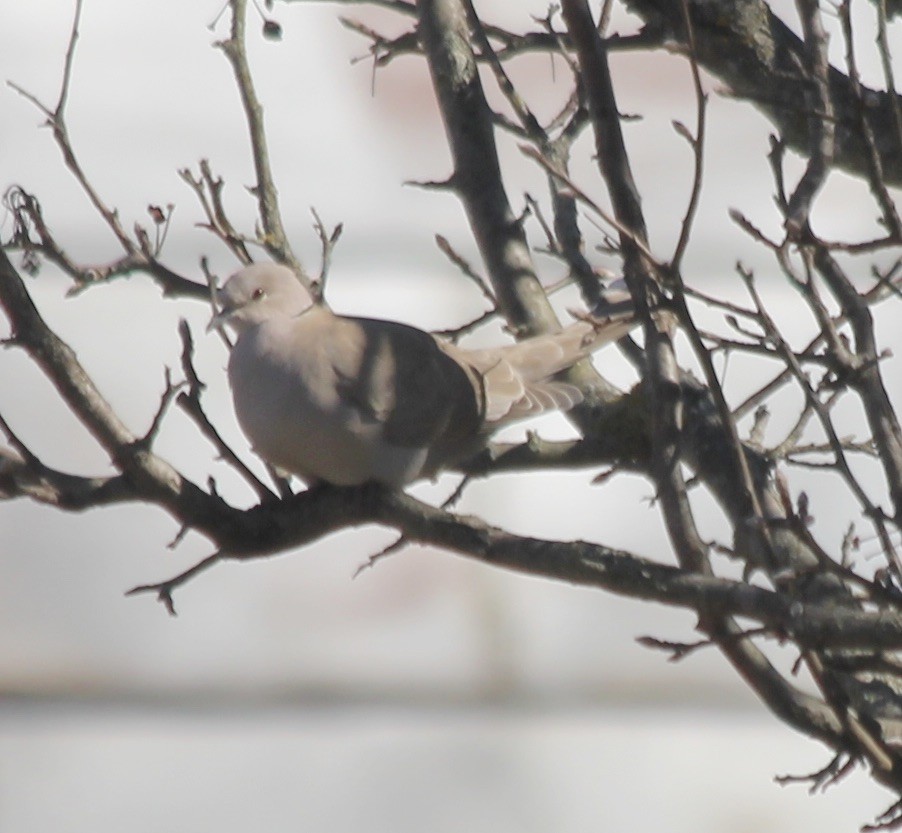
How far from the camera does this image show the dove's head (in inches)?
111

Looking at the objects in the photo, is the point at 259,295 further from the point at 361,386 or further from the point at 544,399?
the point at 544,399

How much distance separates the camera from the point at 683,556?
5.66 ft

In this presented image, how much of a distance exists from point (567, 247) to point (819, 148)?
2.44 feet

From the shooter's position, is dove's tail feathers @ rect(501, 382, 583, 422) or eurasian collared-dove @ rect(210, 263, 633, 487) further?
dove's tail feathers @ rect(501, 382, 583, 422)

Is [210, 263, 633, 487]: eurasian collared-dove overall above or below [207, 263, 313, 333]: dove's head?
below

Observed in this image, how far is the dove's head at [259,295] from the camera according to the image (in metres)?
2.82

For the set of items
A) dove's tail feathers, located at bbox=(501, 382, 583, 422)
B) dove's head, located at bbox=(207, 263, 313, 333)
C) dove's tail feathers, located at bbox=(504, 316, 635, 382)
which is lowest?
dove's tail feathers, located at bbox=(501, 382, 583, 422)

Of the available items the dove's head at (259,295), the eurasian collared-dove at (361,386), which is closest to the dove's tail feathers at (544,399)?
the eurasian collared-dove at (361,386)

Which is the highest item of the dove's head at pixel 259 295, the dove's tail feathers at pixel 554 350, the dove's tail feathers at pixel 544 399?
the dove's head at pixel 259 295

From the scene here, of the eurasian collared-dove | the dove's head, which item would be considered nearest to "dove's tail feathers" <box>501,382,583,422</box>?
the eurasian collared-dove

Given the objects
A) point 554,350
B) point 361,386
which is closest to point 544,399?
point 554,350

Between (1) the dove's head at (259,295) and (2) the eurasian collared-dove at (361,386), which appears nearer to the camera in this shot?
(2) the eurasian collared-dove at (361,386)

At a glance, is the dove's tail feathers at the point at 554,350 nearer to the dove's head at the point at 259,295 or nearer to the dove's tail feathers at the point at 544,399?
the dove's tail feathers at the point at 544,399

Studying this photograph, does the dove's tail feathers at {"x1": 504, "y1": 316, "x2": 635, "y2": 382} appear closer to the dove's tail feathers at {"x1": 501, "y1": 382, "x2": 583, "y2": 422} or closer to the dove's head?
the dove's tail feathers at {"x1": 501, "y1": 382, "x2": 583, "y2": 422}
